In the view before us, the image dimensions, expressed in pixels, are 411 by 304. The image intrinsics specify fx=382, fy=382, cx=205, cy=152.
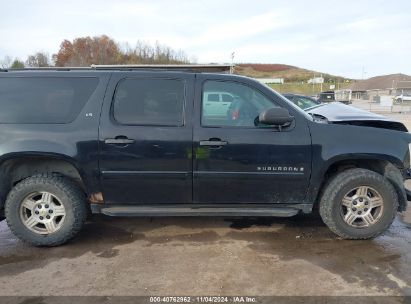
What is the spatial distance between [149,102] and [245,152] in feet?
3.80

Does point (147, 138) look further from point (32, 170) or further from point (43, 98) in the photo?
point (32, 170)

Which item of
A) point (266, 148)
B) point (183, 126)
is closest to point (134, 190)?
point (183, 126)

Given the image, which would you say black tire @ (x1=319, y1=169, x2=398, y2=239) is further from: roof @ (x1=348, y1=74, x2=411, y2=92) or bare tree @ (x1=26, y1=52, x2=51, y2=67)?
bare tree @ (x1=26, y1=52, x2=51, y2=67)

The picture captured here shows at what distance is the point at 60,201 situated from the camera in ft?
13.6

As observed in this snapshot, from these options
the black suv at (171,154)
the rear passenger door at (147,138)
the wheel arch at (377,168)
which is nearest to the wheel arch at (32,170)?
the black suv at (171,154)

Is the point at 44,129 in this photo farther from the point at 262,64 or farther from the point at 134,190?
the point at 262,64

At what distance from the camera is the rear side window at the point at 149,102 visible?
160 inches

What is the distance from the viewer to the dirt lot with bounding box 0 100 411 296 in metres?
3.33

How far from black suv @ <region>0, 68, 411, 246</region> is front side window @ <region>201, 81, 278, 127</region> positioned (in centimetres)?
1

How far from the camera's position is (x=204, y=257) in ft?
12.8

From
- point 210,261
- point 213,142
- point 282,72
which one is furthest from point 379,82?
point 210,261

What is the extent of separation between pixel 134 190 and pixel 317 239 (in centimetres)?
213

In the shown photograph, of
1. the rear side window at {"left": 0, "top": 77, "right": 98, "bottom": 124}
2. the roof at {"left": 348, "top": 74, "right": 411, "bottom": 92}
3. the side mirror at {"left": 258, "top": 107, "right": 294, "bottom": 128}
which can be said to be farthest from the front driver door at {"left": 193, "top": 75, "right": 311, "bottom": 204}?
the roof at {"left": 348, "top": 74, "right": 411, "bottom": 92}

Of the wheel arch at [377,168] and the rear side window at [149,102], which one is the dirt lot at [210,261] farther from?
the rear side window at [149,102]
